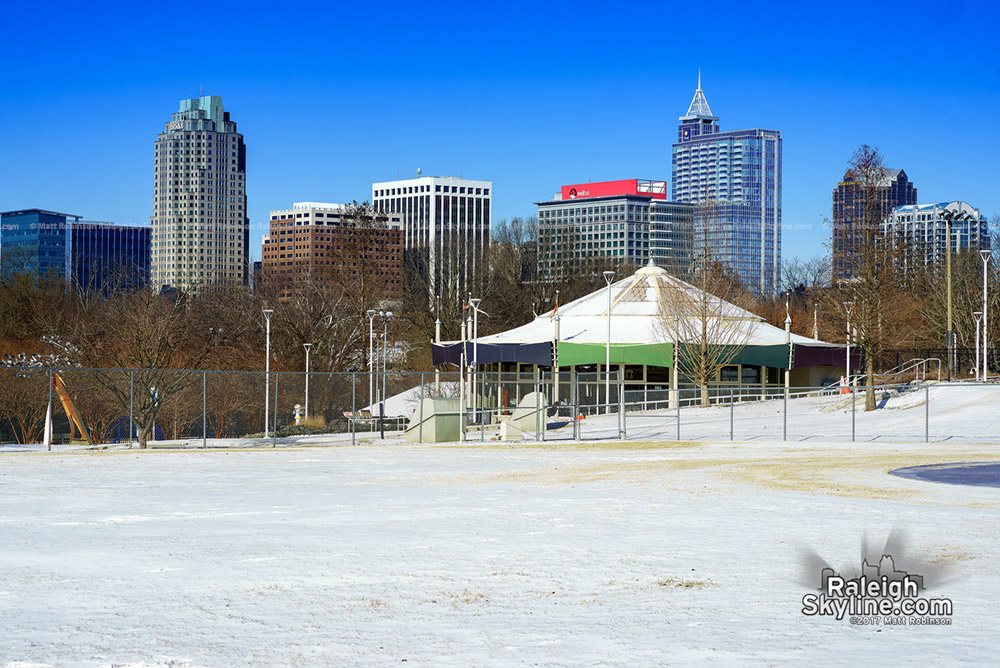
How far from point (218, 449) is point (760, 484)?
65.5 feet

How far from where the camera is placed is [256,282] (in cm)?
12344

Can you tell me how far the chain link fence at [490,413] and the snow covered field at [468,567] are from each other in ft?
47.1

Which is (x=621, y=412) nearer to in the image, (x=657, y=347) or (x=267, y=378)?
(x=267, y=378)

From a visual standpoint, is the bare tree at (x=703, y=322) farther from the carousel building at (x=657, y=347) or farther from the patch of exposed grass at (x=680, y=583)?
the patch of exposed grass at (x=680, y=583)

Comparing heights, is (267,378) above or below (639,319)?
below

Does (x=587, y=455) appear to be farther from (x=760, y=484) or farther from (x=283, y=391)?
(x=283, y=391)

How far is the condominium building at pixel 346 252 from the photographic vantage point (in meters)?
86.6

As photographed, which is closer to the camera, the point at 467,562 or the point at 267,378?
the point at 467,562

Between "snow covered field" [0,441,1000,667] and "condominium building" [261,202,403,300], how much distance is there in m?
56.7

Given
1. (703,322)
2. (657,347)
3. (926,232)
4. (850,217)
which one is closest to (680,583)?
(850,217)

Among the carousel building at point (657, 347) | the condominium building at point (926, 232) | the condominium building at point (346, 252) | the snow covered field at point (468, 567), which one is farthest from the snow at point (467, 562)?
the condominium building at point (346, 252)

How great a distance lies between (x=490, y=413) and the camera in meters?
51.6

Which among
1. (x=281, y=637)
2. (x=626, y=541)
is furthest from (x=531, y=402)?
(x=281, y=637)

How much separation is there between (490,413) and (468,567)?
38740 mm
